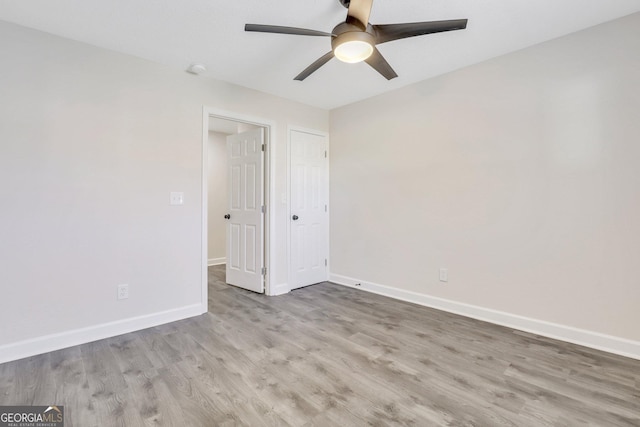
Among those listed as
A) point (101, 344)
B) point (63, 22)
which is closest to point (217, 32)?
point (63, 22)

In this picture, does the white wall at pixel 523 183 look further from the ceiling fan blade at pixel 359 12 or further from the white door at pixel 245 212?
the ceiling fan blade at pixel 359 12

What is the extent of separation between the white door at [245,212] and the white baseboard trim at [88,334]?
3.06 ft

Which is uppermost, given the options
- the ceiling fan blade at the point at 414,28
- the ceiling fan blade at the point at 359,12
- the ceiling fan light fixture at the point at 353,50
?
the ceiling fan blade at the point at 359,12

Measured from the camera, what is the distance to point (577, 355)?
7.33 feet

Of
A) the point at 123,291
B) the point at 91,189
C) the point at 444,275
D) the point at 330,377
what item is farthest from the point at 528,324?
the point at 91,189

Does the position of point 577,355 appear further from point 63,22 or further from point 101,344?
point 63,22

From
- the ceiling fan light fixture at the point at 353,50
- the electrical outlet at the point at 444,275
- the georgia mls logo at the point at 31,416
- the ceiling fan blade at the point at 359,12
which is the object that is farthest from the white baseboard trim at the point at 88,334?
the ceiling fan blade at the point at 359,12

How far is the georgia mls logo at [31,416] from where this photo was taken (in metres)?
1.57

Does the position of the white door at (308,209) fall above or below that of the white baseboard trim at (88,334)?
above

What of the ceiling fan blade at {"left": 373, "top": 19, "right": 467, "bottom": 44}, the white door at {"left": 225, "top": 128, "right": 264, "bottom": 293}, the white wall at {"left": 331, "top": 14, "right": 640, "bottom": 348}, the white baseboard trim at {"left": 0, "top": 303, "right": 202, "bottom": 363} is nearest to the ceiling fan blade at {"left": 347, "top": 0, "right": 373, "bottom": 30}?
the ceiling fan blade at {"left": 373, "top": 19, "right": 467, "bottom": 44}

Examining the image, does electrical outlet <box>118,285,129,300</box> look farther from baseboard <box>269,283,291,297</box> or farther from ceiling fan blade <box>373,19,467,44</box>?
ceiling fan blade <box>373,19,467,44</box>

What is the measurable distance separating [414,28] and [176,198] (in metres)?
2.51

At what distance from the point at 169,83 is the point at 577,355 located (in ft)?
13.7

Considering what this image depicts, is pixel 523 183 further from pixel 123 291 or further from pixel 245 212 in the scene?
pixel 123 291
